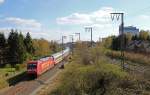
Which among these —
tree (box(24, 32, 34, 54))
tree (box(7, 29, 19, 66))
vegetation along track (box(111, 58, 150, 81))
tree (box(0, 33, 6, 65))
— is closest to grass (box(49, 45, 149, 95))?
vegetation along track (box(111, 58, 150, 81))

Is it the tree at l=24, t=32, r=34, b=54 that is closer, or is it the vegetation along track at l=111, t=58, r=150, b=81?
the vegetation along track at l=111, t=58, r=150, b=81

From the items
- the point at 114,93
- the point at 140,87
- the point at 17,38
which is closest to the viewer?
the point at 114,93

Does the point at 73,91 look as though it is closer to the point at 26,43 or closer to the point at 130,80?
the point at 130,80

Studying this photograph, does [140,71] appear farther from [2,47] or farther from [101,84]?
[2,47]

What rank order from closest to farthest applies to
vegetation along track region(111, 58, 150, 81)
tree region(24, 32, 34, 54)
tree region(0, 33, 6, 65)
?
vegetation along track region(111, 58, 150, 81)
tree region(0, 33, 6, 65)
tree region(24, 32, 34, 54)

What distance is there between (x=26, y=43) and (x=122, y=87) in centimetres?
7035

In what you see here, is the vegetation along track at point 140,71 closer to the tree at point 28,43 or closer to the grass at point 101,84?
the grass at point 101,84

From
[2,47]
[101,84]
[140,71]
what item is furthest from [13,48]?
[101,84]

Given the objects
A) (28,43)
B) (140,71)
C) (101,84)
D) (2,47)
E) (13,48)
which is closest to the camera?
(101,84)

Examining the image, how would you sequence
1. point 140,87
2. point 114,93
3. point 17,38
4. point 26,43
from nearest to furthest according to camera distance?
point 114,93, point 140,87, point 17,38, point 26,43

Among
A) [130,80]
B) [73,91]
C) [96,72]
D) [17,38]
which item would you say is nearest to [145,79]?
[130,80]

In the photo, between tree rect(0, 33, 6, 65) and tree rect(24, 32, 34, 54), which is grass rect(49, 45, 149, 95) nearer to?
tree rect(0, 33, 6, 65)

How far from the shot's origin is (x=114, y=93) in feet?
79.6

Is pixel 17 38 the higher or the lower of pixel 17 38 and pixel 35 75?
the higher
